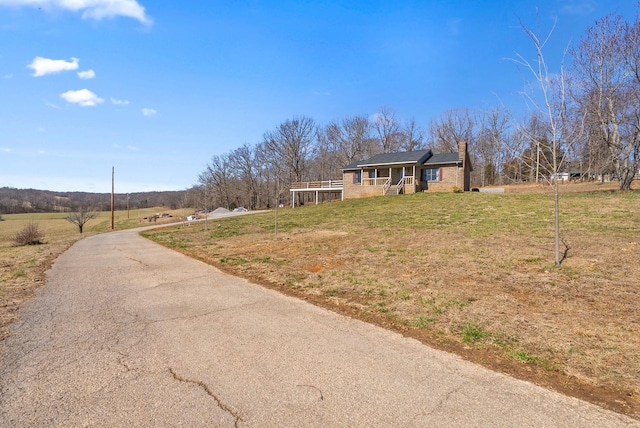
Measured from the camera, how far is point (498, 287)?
5.33 metres

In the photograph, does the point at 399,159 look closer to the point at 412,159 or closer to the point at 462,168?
the point at 412,159

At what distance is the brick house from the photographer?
2895 cm

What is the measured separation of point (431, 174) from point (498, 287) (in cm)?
2661

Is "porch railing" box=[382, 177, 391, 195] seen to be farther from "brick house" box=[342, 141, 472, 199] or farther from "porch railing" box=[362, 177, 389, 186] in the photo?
"porch railing" box=[362, 177, 389, 186]

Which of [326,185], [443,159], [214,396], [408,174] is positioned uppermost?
[443,159]

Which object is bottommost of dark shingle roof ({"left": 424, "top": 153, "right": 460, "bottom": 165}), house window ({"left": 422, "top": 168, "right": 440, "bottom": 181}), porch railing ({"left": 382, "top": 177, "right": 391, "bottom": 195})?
porch railing ({"left": 382, "top": 177, "right": 391, "bottom": 195})

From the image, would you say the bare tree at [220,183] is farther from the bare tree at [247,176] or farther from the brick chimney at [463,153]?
the brick chimney at [463,153]

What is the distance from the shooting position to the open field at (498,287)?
3062 mm

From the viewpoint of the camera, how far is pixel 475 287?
5387 millimetres

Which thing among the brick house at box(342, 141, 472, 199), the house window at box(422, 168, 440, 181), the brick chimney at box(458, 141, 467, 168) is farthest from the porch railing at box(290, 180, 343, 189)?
the brick chimney at box(458, 141, 467, 168)

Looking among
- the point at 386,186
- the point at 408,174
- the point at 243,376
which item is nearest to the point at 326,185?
the point at 386,186

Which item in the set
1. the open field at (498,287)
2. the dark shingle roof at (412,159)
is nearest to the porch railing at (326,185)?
the dark shingle roof at (412,159)

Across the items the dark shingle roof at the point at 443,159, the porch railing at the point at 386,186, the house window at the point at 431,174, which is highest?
the dark shingle roof at the point at 443,159

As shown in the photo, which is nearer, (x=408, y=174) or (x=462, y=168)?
(x=462, y=168)
